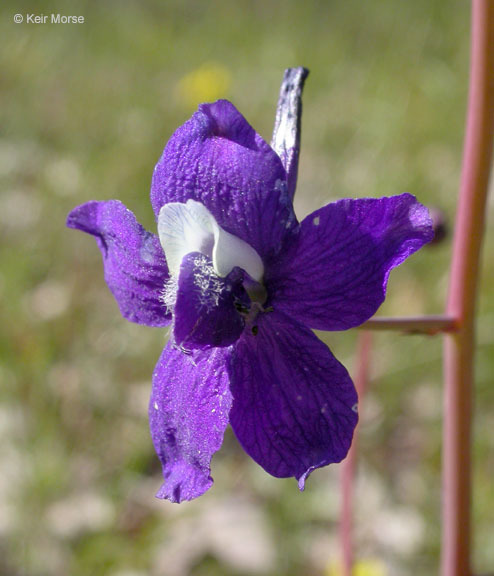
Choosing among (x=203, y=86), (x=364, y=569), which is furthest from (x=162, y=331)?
(x=203, y=86)

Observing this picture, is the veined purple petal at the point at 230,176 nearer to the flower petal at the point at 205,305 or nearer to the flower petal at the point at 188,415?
the flower petal at the point at 205,305

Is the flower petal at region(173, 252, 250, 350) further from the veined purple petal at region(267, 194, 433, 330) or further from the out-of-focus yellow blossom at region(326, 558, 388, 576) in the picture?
the out-of-focus yellow blossom at region(326, 558, 388, 576)

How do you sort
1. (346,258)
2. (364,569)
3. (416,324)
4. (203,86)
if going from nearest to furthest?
(346,258) → (416,324) → (364,569) → (203,86)

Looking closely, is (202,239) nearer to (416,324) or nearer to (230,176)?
(230,176)

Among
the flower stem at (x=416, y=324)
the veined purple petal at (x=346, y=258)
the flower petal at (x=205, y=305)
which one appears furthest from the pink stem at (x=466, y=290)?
the flower petal at (x=205, y=305)

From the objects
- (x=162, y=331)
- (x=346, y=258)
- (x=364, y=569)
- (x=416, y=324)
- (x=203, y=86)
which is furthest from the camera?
(x=203, y=86)

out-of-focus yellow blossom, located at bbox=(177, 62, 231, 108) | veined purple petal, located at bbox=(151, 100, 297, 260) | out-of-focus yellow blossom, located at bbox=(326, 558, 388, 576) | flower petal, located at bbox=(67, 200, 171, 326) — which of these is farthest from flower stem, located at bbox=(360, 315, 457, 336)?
out-of-focus yellow blossom, located at bbox=(177, 62, 231, 108)

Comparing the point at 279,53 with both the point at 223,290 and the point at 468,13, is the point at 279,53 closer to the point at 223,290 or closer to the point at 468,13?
the point at 468,13
